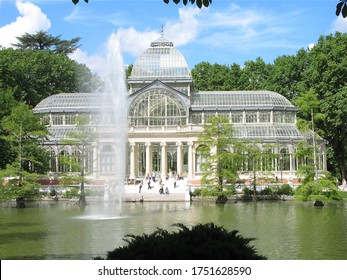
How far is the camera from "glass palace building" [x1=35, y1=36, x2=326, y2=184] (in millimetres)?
60281

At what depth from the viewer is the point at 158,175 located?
6172cm

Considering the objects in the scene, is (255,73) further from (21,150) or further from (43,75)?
(21,150)

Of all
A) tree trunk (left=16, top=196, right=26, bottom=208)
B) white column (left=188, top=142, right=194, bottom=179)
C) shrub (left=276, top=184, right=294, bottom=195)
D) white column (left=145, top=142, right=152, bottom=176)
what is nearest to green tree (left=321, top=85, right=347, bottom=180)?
shrub (left=276, top=184, right=294, bottom=195)

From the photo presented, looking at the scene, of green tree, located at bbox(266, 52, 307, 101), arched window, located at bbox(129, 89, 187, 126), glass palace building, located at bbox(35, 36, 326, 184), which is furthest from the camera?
green tree, located at bbox(266, 52, 307, 101)

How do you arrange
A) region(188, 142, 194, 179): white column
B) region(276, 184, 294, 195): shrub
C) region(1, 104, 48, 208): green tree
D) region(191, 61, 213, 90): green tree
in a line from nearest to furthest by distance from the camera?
region(1, 104, 48, 208): green tree → region(276, 184, 294, 195): shrub → region(188, 142, 194, 179): white column → region(191, 61, 213, 90): green tree

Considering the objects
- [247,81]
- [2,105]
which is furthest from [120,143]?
[247,81]

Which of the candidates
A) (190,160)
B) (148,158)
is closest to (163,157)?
(148,158)

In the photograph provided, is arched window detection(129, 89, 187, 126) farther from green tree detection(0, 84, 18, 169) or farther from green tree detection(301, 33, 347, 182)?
green tree detection(0, 84, 18, 169)

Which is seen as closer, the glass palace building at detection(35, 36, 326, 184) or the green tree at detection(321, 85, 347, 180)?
the green tree at detection(321, 85, 347, 180)

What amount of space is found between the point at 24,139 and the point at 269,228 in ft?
80.6

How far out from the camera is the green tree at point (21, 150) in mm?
39594

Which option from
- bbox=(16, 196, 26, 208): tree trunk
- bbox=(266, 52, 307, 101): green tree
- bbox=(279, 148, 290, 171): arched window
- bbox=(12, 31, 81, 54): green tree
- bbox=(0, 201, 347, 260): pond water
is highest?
bbox=(12, 31, 81, 54): green tree

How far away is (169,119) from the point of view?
211 feet

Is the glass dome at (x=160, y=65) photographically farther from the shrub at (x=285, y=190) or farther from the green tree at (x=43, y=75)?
the shrub at (x=285, y=190)
